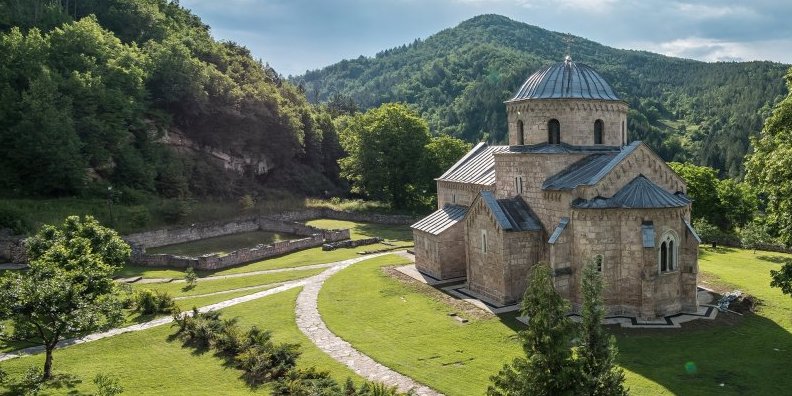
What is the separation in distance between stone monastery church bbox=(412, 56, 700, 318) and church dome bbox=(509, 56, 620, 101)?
51mm

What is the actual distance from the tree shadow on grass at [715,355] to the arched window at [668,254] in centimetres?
251

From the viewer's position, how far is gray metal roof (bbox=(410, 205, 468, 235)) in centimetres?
3098

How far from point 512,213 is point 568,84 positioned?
7.16 metres

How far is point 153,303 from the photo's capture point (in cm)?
2542

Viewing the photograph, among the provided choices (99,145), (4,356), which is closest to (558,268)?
(4,356)

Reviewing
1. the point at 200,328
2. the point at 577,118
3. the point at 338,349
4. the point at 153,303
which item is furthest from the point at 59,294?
the point at 577,118

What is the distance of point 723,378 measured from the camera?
16828 mm

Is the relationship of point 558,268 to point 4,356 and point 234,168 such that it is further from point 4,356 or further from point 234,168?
point 234,168

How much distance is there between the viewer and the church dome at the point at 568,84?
26373 millimetres

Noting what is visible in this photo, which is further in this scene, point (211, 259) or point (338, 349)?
point (211, 259)

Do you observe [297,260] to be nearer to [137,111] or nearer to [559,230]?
[559,230]

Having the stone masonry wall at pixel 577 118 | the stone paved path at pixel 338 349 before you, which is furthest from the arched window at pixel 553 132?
the stone paved path at pixel 338 349

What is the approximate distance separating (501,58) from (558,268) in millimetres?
164473

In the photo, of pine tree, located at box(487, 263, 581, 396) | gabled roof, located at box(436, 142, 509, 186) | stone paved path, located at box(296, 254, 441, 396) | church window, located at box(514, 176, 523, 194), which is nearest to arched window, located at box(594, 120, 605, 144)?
church window, located at box(514, 176, 523, 194)
